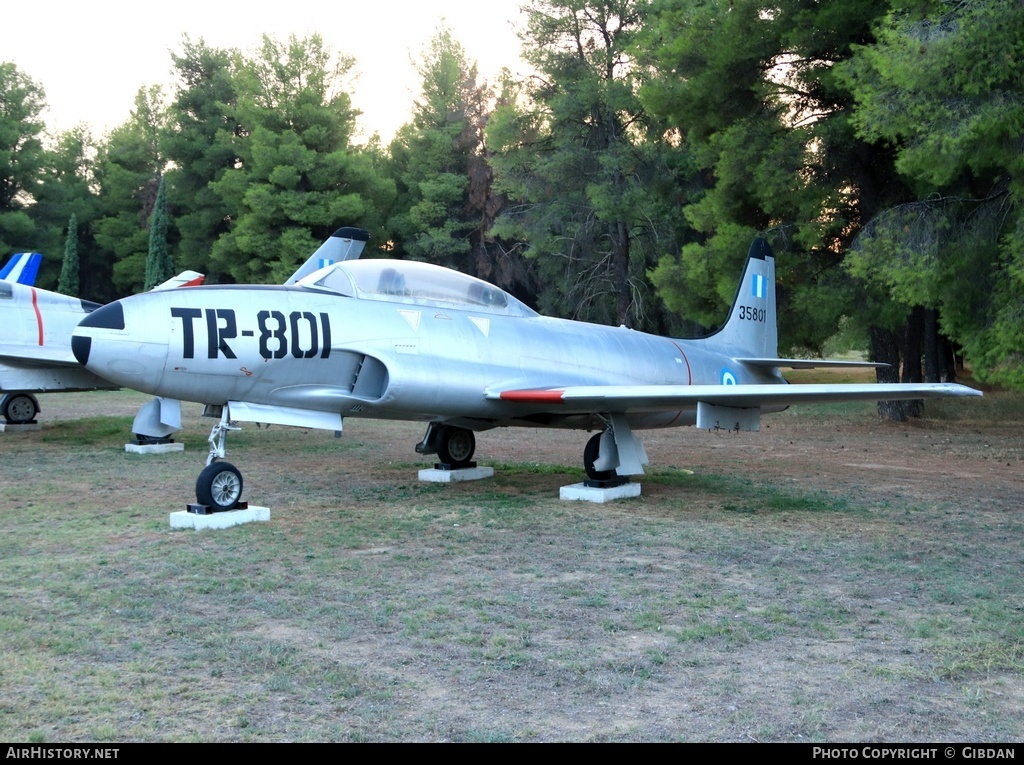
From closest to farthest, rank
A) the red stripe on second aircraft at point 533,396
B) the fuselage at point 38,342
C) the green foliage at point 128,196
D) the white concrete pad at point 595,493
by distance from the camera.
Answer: the red stripe on second aircraft at point 533,396, the white concrete pad at point 595,493, the fuselage at point 38,342, the green foliage at point 128,196

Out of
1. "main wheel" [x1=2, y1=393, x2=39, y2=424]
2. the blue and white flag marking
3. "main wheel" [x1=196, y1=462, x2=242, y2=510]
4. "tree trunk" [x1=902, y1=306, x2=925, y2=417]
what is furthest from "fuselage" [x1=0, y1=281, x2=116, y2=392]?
"tree trunk" [x1=902, y1=306, x2=925, y2=417]

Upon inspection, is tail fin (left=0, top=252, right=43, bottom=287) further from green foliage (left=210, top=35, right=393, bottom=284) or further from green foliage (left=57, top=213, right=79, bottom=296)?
green foliage (left=57, top=213, right=79, bottom=296)

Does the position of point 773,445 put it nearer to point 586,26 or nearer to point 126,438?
point 126,438

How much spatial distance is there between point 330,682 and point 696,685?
168cm

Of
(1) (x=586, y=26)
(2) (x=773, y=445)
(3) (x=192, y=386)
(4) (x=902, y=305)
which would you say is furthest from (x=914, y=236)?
(1) (x=586, y=26)

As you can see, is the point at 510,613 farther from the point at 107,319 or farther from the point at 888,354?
the point at 888,354

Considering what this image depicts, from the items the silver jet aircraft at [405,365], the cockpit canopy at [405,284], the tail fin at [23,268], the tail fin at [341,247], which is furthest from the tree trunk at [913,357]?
the tail fin at [23,268]

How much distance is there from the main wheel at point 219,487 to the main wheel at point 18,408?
11.1m

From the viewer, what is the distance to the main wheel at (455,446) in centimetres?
1118

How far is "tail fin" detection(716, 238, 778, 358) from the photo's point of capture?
1315cm

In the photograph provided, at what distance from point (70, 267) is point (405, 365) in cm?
4173

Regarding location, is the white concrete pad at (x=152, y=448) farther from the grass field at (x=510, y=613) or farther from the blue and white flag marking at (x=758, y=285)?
the blue and white flag marking at (x=758, y=285)

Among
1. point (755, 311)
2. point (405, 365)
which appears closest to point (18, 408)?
point (405, 365)

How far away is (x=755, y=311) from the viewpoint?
44.1 feet
